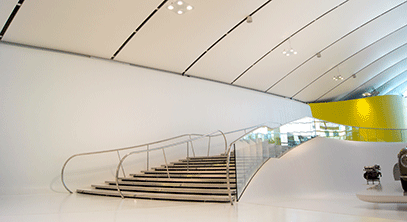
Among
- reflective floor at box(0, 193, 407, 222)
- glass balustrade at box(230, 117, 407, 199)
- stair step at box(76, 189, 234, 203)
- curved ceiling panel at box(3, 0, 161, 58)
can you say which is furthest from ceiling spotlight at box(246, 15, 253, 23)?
reflective floor at box(0, 193, 407, 222)

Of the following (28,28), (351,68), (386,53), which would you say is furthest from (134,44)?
(386,53)

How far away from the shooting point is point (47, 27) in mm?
7070

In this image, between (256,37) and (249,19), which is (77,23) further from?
(256,37)

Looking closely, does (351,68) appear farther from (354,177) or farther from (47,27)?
(47,27)

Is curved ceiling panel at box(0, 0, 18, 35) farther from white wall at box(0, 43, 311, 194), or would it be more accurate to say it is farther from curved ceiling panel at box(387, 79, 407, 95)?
curved ceiling panel at box(387, 79, 407, 95)

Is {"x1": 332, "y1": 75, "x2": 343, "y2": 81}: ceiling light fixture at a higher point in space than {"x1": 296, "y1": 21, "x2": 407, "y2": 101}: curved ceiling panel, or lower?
lower

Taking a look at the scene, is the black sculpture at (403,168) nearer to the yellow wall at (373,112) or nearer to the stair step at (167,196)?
the stair step at (167,196)

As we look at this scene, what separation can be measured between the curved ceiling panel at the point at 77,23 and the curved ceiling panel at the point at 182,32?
1.61 ft

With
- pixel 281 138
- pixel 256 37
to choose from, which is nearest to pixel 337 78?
pixel 256 37

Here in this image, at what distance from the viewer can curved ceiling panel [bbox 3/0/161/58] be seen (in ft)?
21.8

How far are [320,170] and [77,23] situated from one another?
26.4 feet

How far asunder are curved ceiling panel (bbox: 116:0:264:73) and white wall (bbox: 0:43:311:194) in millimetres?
660

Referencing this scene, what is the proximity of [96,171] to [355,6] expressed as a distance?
9.01 metres

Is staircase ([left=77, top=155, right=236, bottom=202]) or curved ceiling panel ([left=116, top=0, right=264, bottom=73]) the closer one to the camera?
staircase ([left=77, top=155, right=236, bottom=202])
